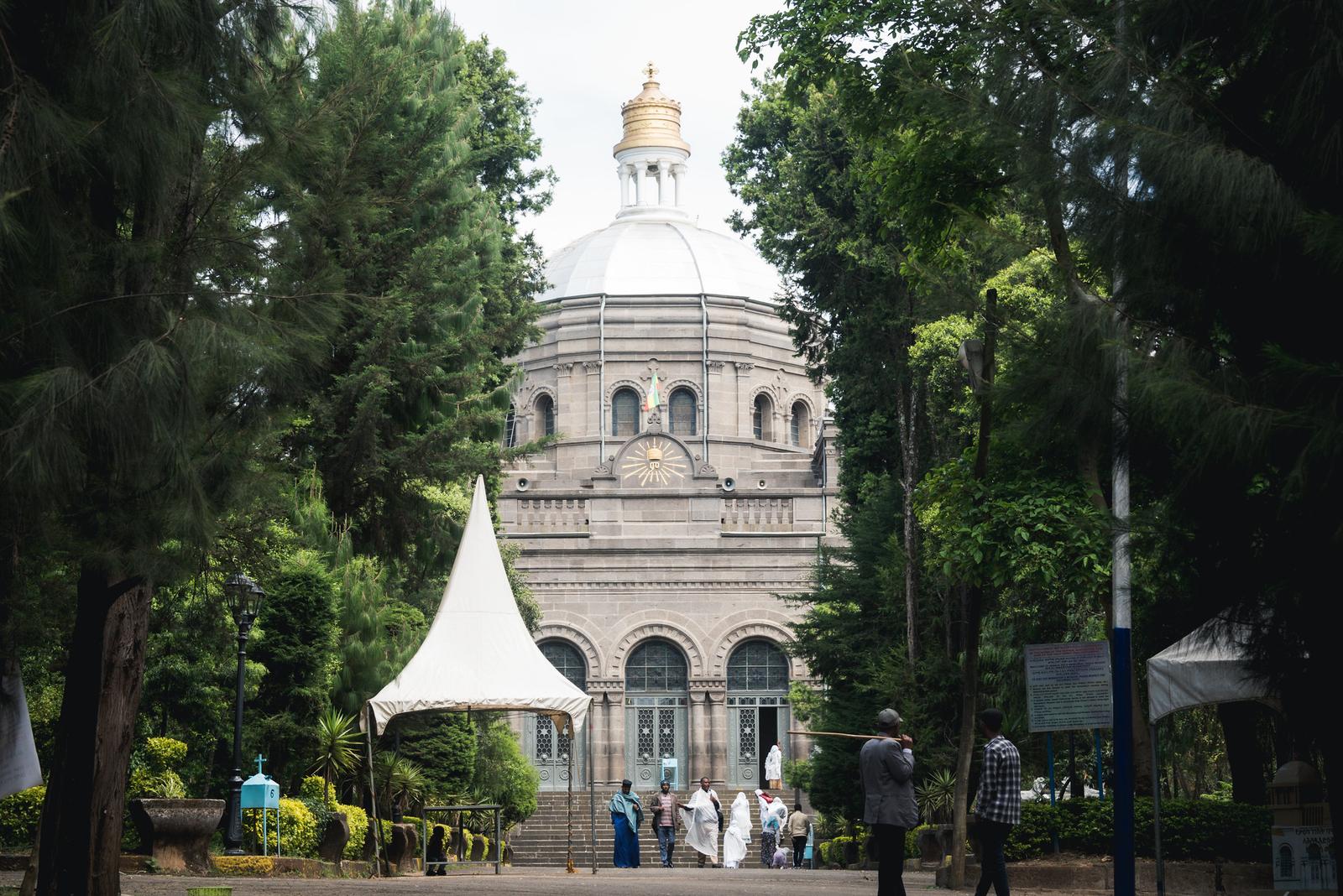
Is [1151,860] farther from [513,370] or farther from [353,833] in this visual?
[513,370]

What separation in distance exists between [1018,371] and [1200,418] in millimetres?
1373

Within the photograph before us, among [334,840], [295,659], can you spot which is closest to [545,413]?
[295,659]

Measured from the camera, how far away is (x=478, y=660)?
1725 cm

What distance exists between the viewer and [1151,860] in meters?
14.3

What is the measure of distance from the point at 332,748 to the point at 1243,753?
9.47 m

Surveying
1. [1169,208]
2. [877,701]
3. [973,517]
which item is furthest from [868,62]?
[877,701]

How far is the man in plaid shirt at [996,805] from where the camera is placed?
11.0 m

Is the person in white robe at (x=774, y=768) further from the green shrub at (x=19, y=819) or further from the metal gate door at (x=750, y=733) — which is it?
the green shrub at (x=19, y=819)

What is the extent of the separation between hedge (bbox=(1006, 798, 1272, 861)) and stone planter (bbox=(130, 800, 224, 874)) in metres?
6.96

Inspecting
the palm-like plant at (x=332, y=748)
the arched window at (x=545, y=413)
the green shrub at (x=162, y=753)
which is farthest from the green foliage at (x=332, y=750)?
the arched window at (x=545, y=413)

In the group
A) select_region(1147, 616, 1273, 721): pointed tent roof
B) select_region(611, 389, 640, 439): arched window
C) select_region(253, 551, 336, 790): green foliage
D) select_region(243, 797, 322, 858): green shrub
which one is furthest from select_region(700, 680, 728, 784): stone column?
select_region(1147, 616, 1273, 721): pointed tent roof

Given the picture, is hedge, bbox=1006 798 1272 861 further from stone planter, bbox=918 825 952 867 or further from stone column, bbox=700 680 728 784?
stone column, bbox=700 680 728 784

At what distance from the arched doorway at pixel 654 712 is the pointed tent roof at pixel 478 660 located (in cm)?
1984

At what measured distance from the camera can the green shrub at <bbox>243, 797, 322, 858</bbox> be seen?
1665 cm
